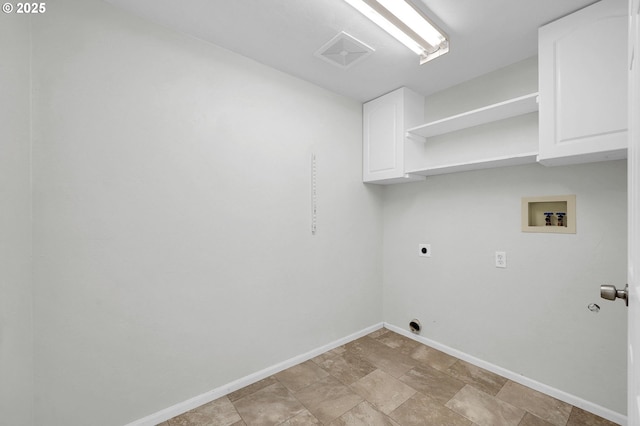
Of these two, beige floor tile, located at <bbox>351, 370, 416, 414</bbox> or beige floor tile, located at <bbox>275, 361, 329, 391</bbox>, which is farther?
beige floor tile, located at <bbox>275, 361, 329, 391</bbox>

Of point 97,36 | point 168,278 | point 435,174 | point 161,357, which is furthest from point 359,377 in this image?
point 97,36

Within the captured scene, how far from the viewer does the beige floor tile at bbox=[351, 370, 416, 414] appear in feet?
5.90

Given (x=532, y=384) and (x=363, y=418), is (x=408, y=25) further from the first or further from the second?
(x=532, y=384)

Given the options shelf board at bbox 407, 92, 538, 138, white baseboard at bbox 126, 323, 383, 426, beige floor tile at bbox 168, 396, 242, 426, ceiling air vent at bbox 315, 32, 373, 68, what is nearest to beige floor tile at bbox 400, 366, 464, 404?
white baseboard at bbox 126, 323, 383, 426

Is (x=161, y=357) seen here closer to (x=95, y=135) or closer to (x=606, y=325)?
(x=95, y=135)

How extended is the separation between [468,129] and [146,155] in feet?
8.19

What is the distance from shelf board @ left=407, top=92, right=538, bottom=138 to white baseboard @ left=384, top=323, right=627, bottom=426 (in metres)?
1.98

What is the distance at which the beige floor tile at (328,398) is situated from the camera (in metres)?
1.71

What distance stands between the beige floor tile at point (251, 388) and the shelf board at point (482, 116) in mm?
2380

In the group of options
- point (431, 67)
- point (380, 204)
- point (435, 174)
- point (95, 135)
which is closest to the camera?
point (95, 135)

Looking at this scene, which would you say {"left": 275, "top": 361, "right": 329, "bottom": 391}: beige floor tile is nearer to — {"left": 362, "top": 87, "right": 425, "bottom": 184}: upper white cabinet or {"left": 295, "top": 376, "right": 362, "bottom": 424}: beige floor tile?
{"left": 295, "top": 376, "right": 362, "bottom": 424}: beige floor tile

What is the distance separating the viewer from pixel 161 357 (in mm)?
1640

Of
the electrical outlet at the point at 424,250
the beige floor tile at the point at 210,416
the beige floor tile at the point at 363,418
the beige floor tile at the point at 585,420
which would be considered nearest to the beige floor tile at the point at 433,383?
the beige floor tile at the point at 363,418

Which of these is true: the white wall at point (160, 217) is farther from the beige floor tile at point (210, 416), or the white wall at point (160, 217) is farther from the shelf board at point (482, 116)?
the shelf board at point (482, 116)
